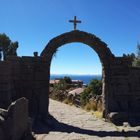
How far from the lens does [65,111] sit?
1872cm

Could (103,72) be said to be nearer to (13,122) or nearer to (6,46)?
(13,122)

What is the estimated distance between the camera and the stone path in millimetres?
11609

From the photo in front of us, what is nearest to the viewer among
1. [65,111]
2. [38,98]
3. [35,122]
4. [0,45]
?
[35,122]

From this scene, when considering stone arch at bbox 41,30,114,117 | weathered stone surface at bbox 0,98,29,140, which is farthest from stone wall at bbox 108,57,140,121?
weathered stone surface at bbox 0,98,29,140

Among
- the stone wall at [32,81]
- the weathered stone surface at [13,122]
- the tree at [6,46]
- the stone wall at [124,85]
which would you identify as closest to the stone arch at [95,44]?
the stone wall at [124,85]

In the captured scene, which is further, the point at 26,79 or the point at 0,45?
the point at 0,45

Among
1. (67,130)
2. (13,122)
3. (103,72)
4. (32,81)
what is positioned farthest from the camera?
(103,72)

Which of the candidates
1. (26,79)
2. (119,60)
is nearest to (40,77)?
(26,79)

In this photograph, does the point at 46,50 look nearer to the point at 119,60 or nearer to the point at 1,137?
the point at 119,60

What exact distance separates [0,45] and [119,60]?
26796 millimetres

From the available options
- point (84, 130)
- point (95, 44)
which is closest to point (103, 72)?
point (95, 44)

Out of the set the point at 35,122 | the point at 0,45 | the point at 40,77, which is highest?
the point at 0,45

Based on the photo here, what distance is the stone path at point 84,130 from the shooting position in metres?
11.6

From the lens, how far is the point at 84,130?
13141 mm
